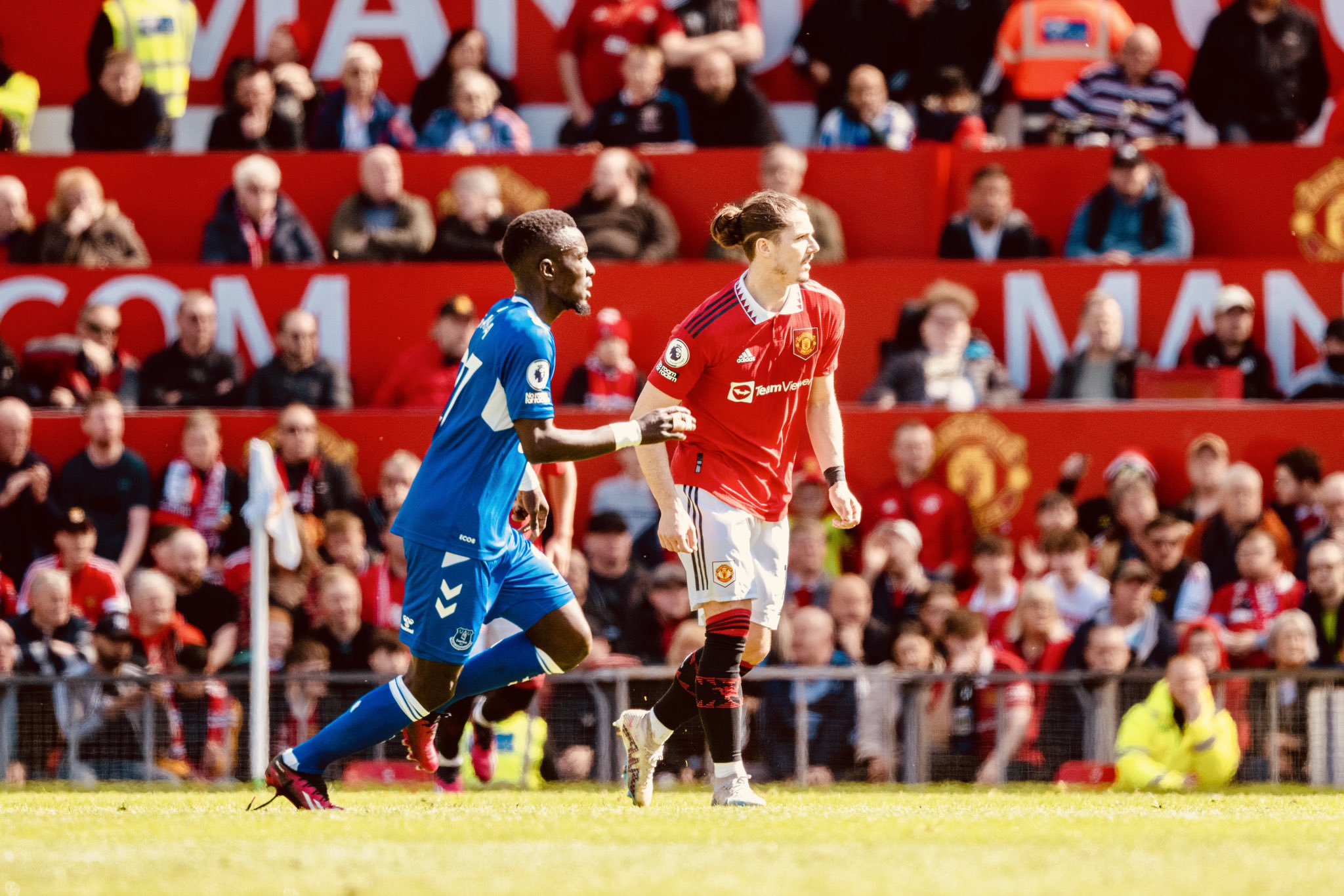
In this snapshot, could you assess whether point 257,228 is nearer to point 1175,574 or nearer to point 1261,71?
point 1175,574

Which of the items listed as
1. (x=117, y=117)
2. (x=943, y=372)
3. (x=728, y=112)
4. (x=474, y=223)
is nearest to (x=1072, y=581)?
(x=943, y=372)

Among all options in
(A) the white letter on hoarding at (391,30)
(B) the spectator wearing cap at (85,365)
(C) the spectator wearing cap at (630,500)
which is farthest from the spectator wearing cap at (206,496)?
(A) the white letter on hoarding at (391,30)

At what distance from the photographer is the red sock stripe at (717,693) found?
27.5 ft

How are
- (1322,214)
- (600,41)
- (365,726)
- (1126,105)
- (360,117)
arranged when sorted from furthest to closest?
(600,41) → (360,117) → (1126,105) → (1322,214) → (365,726)

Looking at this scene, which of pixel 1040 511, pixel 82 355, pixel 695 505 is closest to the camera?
pixel 695 505

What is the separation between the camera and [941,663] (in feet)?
39.7

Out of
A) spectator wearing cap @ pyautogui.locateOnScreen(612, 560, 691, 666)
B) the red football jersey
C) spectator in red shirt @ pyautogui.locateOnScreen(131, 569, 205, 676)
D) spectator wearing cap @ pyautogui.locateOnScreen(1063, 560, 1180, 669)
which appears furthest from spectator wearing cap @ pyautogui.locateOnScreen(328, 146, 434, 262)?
the red football jersey

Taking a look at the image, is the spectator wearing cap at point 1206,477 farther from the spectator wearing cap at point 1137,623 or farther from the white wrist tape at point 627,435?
the white wrist tape at point 627,435

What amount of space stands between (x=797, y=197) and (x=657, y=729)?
22.1 feet

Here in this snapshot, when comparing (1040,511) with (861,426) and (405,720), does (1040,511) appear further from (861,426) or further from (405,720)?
(405,720)

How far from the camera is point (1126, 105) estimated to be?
16.4 metres

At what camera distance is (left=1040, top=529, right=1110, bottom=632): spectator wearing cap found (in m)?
12.6

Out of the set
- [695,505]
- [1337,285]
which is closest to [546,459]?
[695,505]

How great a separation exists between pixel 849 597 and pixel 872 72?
18.2 feet
